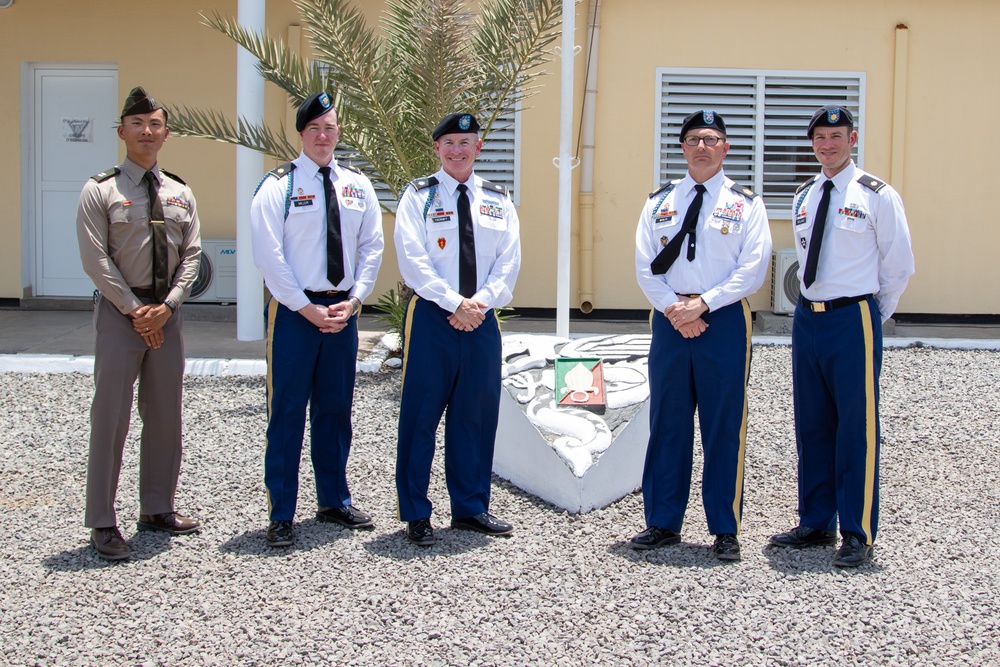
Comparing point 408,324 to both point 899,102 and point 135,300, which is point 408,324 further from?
point 899,102

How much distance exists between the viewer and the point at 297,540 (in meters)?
4.72

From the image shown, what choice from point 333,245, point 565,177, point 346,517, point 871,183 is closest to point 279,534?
point 346,517

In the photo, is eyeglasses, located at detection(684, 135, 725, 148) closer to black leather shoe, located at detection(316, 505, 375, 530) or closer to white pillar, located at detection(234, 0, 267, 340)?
black leather shoe, located at detection(316, 505, 375, 530)

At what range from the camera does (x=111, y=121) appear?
10.7m

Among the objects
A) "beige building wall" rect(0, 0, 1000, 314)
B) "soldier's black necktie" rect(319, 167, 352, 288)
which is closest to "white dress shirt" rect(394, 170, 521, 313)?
"soldier's black necktie" rect(319, 167, 352, 288)

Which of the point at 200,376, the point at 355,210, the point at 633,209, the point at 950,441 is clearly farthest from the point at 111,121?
the point at 950,441

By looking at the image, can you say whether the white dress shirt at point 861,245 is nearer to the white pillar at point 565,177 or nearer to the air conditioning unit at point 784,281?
the white pillar at point 565,177

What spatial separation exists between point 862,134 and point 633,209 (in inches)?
98.5

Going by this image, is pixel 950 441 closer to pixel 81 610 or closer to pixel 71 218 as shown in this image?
pixel 81 610

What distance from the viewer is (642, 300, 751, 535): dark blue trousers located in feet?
14.9

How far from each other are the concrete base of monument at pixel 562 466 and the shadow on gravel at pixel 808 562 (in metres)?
0.91

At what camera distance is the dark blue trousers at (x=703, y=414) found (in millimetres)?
4555

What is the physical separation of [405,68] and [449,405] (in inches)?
155

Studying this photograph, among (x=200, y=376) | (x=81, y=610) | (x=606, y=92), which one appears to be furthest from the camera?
(x=606, y=92)
